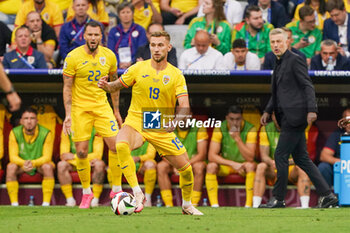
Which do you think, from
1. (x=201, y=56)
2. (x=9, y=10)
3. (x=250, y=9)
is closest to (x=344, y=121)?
(x=201, y=56)

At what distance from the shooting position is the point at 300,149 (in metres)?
9.13

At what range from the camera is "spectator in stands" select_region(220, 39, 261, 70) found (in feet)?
37.5

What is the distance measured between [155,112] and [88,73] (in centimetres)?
167

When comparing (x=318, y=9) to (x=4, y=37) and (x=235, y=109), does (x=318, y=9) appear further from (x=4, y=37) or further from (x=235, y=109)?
(x=4, y=37)

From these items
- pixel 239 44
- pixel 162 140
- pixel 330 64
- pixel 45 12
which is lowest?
pixel 162 140

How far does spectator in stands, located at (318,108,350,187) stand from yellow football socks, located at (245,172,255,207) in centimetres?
96

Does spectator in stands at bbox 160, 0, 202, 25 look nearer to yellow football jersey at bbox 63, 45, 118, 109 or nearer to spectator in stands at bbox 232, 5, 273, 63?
spectator in stands at bbox 232, 5, 273, 63

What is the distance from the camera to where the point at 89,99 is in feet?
31.6

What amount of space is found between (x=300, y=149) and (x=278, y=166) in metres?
0.33

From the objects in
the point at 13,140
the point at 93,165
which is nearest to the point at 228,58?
the point at 93,165

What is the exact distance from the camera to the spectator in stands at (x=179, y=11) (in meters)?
13.6

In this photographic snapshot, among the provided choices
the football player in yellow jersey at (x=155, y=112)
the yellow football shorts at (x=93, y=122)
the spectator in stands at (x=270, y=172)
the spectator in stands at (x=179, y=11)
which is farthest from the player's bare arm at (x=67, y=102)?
the spectator in stands at (x=179, y=11)

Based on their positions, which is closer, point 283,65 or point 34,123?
point 283,65

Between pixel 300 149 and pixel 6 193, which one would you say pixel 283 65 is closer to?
pixel 300 149
